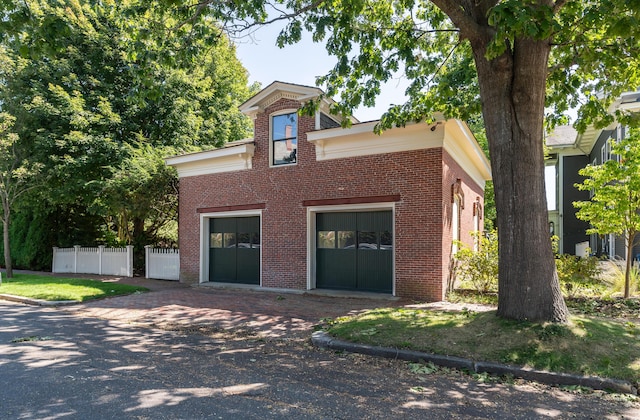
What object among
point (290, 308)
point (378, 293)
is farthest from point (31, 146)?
point (378, 293)

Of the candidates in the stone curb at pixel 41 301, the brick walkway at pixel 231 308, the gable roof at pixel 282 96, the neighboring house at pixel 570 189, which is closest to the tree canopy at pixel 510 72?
the gable roof at pixel 282 96

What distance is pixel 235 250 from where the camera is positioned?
14594mm

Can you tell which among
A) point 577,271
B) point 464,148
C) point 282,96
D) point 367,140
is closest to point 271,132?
point 282,96

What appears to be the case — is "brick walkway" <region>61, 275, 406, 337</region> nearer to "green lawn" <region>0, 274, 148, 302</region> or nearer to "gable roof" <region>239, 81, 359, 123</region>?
"green lawn" <region>0, 274, 148, 302</region>

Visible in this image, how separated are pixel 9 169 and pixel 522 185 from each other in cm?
1818

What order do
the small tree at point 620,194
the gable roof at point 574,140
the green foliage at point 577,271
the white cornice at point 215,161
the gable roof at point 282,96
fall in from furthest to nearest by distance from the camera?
the gable roof at point 574,140 → the white cornice at point 215,161 → the gable roof at point 282,96 → the green foliage at point 577,271 → the small tree at point 620,194

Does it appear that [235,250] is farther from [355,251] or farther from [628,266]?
[628,266]

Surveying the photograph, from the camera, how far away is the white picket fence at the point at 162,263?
16.3 m

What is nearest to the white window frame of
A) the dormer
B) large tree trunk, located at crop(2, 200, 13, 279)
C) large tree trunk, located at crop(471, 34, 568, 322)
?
the dormer

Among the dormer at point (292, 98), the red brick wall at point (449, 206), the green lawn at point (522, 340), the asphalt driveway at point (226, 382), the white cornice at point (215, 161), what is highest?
the dormer at point (292, 98)

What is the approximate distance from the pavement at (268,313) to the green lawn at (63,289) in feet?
1.47

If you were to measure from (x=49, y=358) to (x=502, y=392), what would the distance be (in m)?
6.14

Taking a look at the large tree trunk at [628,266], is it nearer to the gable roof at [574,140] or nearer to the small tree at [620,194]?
the small tree at [620,194]

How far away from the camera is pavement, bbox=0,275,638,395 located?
534 centimetres
